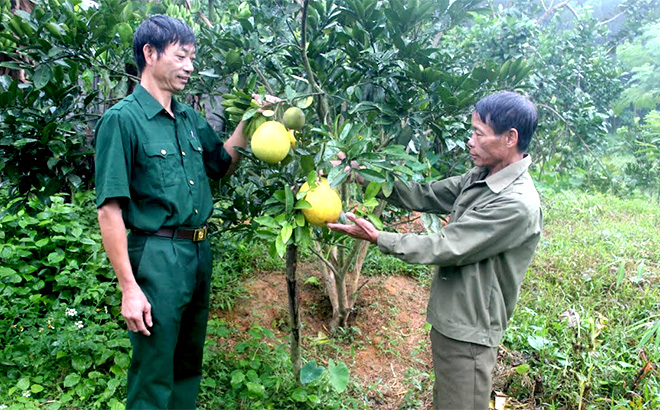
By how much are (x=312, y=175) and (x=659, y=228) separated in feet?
14.5

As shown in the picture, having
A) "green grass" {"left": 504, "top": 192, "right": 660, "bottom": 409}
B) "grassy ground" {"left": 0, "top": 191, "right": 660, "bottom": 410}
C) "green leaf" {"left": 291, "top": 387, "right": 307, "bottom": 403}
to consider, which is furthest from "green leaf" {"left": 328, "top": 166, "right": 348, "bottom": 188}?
"green grass" {"left": 504, "top": 192, "right": 660, "bottom": 409}

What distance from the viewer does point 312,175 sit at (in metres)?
1.62

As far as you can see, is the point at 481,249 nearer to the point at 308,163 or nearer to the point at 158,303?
the point at 308,163

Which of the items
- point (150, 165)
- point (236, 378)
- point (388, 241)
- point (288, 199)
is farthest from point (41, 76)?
point (236, 378)

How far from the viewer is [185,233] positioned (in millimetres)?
1767

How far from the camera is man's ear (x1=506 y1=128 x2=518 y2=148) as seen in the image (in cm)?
167

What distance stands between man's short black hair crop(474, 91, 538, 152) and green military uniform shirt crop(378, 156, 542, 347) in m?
0.14

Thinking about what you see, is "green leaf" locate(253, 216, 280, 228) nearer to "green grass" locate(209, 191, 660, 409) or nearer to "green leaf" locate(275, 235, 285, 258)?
"green leaf" locate(275, 235, 285, 258)

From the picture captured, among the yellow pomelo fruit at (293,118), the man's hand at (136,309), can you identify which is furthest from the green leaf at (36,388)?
the yellow pomelo fruit at (293,118)

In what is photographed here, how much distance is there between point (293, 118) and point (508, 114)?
2.28 feet

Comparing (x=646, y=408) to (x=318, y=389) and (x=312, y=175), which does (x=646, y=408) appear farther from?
(x=312, y=175)

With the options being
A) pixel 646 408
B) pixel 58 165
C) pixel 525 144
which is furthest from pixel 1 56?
pixel 646 408

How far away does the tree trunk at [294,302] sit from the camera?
7.01 feet

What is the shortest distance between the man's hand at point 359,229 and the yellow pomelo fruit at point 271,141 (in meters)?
0.30
